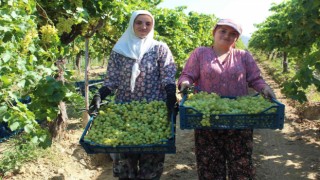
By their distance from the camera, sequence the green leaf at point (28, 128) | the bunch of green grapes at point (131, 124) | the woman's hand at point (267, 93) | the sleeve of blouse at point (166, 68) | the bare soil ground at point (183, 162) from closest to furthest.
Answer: the green leaf at point (28, 128) → the bunch of green grapes at point (131, 124) → the woman's hand at point (267, 93) → the sleeve of blouse at point (166, 68) → the bare soil ground at point (183, 162)

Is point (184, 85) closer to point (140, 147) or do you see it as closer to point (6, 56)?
point (140, 147)

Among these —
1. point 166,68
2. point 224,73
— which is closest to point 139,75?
point 166,68

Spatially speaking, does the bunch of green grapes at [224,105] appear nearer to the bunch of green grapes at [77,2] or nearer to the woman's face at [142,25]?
the woman's face at [142,25]

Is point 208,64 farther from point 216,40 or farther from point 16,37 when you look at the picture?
point 16,37

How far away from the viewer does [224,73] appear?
304 cm

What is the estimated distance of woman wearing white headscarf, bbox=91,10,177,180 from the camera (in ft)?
10.1

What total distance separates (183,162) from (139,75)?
2.49 m

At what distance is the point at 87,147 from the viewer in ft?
8.63

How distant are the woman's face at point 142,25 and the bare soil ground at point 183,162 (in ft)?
7.56

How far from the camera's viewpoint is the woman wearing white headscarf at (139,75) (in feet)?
10.1

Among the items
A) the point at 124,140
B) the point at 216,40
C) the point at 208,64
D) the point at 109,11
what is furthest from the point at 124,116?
the point at 109,11

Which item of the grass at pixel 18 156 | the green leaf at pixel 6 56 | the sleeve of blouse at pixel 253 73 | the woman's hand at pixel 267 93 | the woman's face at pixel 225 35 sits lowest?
the grass at pixel 18 156

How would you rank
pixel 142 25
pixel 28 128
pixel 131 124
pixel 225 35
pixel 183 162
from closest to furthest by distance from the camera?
pixel 28 128 < pixel 131 124 < pixel 225 35 < pixel 142 25 < pixel 183 162

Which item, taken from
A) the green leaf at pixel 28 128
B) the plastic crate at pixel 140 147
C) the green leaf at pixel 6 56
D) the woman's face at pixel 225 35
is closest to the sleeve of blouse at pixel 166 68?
the woman's face at pixel 225 35
